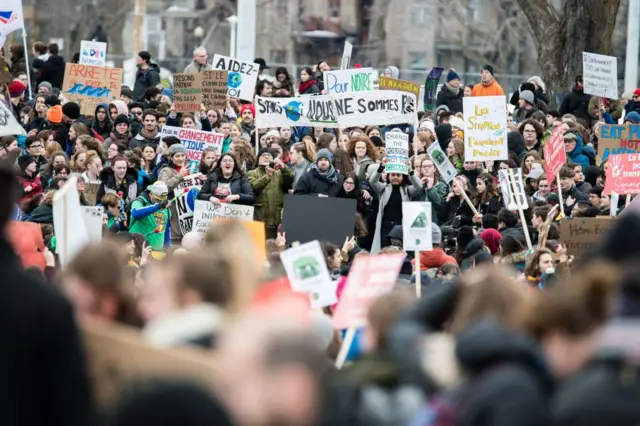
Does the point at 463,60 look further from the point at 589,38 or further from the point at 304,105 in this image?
the point at 304,105

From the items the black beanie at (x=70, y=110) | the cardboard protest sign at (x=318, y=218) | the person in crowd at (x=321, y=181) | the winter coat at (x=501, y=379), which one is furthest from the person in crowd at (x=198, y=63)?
the winter coat at (x=501, y=379)

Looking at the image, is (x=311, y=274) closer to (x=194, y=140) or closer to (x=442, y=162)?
(x=442, y=162)

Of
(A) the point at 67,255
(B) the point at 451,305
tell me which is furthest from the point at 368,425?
(A) the point at 67,255

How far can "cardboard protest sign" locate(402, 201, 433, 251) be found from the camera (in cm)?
1159

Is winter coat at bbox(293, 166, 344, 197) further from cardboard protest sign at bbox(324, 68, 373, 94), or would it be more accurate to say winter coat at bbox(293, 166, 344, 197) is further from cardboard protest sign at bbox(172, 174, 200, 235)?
cardboard protest sign at bbox(324, 68, 373, 94)

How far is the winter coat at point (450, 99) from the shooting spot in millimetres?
22812

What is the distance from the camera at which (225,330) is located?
459cm

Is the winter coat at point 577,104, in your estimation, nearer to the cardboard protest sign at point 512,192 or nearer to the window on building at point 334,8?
the cardboard protest sign at point 512,192

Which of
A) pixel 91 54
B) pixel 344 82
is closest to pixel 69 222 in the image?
pixel 344 82

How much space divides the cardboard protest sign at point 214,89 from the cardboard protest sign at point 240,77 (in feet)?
2.80

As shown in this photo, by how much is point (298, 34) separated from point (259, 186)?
58.7m

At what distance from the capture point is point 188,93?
2016 cm

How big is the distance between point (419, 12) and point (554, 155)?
5763cm

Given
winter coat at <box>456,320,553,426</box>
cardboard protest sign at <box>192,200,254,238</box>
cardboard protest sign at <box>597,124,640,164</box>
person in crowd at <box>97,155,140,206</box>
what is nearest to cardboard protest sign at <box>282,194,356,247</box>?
cardboard protest sign at <box>192,200,254,238</box>
